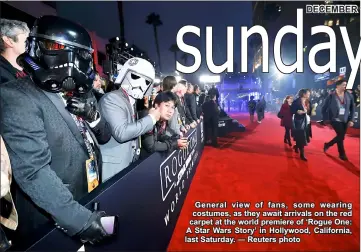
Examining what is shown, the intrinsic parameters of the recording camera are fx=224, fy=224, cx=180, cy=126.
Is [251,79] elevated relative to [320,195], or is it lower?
elevated

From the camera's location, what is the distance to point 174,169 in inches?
118

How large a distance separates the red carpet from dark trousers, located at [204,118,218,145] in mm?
735

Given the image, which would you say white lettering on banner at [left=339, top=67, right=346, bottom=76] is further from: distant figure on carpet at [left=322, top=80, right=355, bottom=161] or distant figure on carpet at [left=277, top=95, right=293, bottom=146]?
distant figure on carpet at [left=322, top=80, right=355, bottom=161]

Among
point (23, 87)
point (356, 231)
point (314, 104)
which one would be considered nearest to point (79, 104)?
point (23, 87)

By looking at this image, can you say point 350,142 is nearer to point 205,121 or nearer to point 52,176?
point 205,121

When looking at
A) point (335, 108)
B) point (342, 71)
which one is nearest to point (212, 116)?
point (335, 108)

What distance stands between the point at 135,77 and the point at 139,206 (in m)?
1.25

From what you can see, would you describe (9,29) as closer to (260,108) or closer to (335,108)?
(335,108)

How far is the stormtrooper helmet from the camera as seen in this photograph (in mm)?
2254

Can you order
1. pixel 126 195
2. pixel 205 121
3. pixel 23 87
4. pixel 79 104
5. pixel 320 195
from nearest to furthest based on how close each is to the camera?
1. pixel 23 87
2. pixel 79 104
3. pixel 126 195
4. pixel 320 195
5. pixel 205 121

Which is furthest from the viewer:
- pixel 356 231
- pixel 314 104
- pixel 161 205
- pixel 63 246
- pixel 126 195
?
pixel 314 104

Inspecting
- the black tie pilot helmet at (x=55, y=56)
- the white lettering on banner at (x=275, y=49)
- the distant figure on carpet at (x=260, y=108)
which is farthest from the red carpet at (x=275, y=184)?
the distant figure on carpet at (x=260, y=108)

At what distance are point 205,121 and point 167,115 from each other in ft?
17.8

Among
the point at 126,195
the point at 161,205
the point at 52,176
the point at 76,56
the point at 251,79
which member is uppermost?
the point at 251,79
